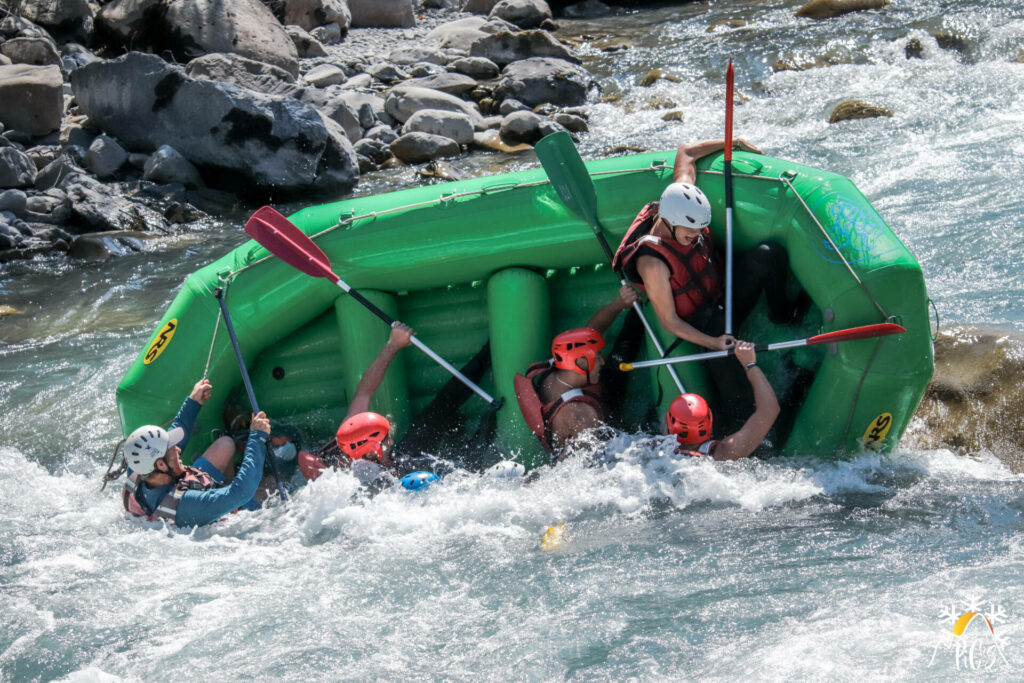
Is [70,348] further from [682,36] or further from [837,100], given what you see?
[682,36]

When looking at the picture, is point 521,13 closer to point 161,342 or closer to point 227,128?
point 227,128

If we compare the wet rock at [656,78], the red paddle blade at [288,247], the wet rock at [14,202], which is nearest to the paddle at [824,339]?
the red paddle blade at [288,247]

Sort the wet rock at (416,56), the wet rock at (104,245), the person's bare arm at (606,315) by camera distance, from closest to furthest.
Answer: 1. the person's bare arm at (606,315)
2. the wet rock at (104,245)
3. the wet rock at (416,56)

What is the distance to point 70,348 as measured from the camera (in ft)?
24.1

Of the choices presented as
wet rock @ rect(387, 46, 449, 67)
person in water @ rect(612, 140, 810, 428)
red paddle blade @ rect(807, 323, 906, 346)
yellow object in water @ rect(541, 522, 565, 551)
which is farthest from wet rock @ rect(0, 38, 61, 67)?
red paddle blade @ rect(807, 323, 906, 346)

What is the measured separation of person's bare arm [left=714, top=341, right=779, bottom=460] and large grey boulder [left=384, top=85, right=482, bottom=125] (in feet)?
26.1

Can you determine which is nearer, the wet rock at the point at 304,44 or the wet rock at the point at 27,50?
the wet rock at the point at 27,50

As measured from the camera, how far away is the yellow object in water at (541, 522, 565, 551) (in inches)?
167

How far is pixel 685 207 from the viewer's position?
4430mm

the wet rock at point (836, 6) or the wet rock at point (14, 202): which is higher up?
the wet rock at point (836, 6)

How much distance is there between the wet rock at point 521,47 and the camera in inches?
555

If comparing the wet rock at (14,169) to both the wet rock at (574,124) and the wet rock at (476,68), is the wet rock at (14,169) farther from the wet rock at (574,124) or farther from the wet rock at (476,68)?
the wet rock at (476,68)

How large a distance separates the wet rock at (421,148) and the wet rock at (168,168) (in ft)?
7.14

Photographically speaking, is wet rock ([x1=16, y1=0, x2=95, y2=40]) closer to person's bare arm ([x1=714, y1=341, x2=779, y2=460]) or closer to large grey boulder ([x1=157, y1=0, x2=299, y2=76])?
large grey boulder ([x1=157, y1=0, x2=299, y2=76])
